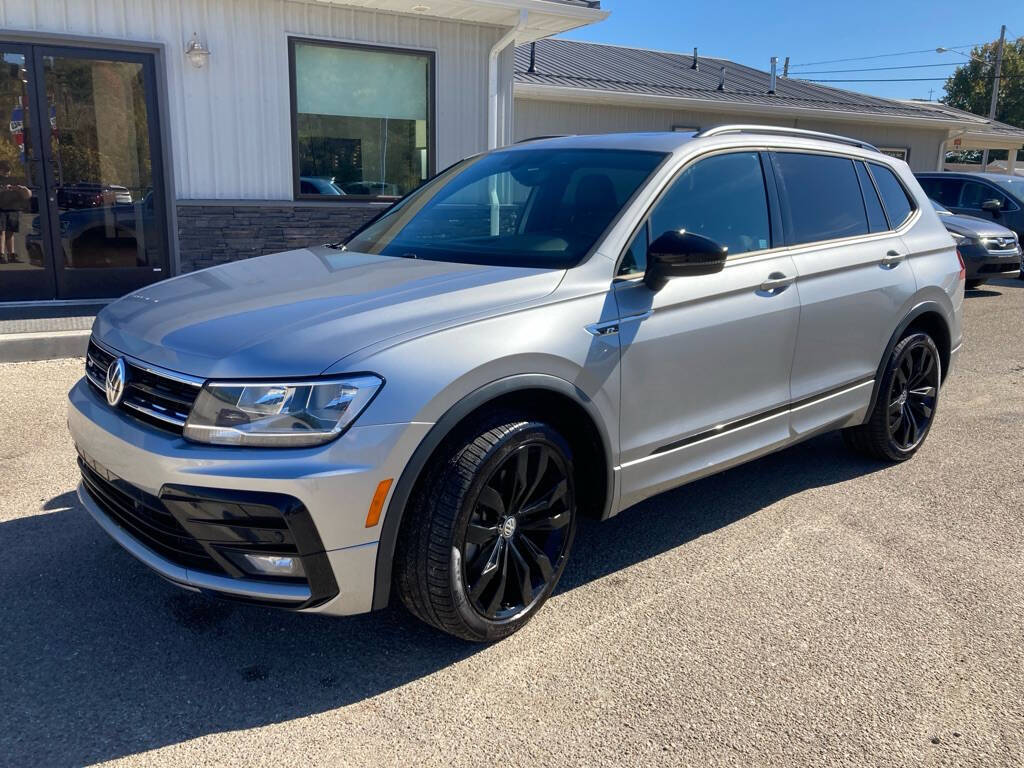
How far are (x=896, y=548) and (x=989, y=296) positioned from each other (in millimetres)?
10277

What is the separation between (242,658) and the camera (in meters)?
3.03

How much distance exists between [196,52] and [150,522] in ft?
23.5

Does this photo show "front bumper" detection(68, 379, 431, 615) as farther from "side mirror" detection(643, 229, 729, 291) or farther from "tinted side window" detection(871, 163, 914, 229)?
"tinted side window" detection(871, 163, 914, 229)

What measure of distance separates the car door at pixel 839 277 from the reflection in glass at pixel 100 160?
6.93 meters

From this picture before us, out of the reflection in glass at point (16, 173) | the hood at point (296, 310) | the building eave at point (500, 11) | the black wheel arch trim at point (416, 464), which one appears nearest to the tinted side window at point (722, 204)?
the hood at point (296, 310)

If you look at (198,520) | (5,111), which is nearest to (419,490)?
(198,520)

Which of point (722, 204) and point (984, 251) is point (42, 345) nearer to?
point (722, 204)

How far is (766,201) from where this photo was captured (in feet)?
13.6

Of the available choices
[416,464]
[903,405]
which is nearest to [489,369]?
[416,464]

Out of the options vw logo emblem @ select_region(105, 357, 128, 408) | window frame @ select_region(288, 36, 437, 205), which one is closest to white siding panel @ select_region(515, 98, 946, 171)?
window frame @ select_region(288, 36, 437, 205)

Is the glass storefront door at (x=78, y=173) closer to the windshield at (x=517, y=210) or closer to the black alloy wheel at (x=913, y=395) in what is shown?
the windshield at (x=517, y=210)

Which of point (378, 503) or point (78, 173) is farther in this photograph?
point (78, 173)

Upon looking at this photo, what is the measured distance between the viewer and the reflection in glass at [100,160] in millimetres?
8391

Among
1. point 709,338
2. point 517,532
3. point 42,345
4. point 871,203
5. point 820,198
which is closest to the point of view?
point 517,532
